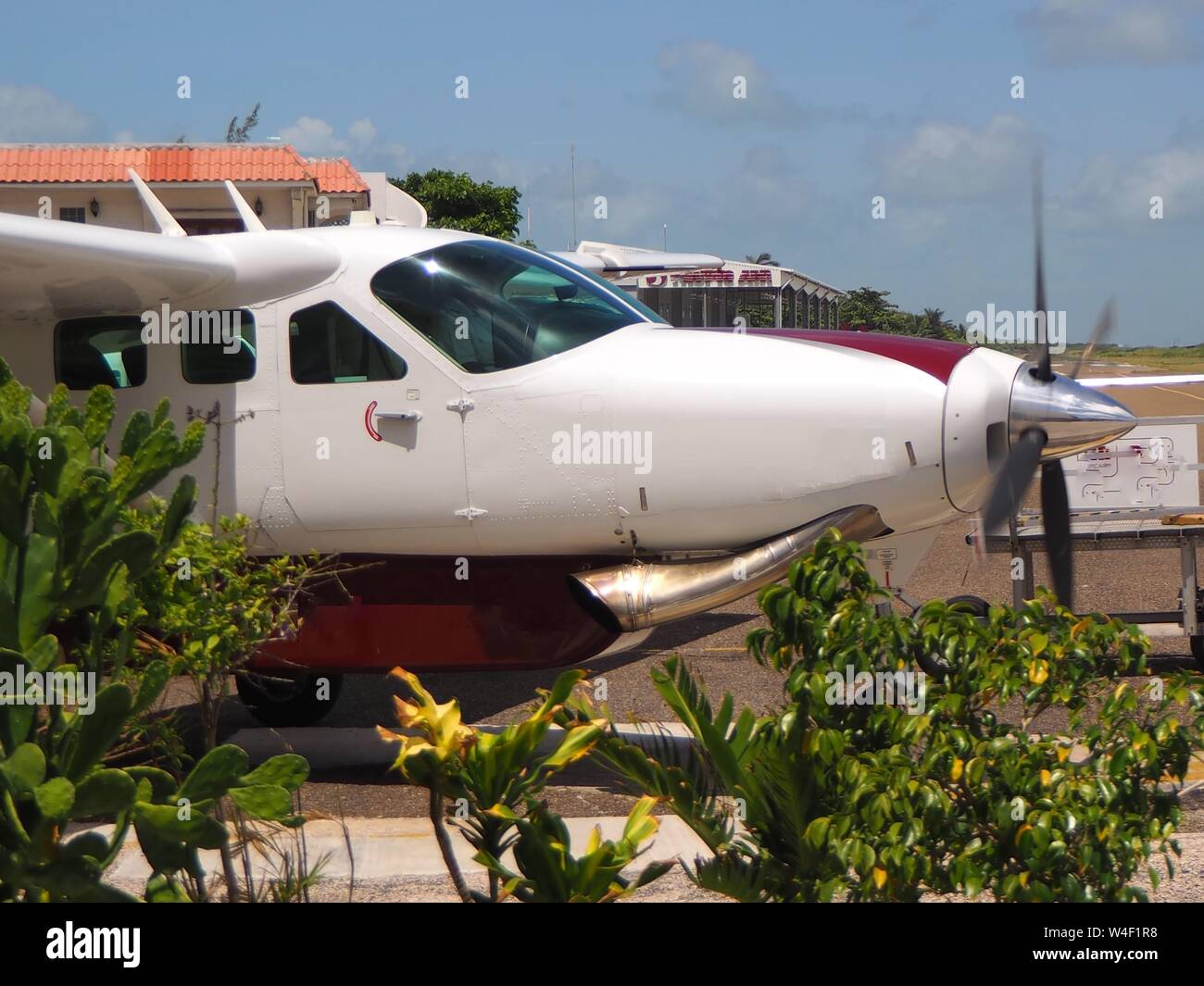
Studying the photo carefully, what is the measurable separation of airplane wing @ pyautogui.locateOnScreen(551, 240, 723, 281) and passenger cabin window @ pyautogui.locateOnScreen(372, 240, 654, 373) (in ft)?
15.6

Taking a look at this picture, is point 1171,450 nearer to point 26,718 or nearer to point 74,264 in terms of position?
point 74,264

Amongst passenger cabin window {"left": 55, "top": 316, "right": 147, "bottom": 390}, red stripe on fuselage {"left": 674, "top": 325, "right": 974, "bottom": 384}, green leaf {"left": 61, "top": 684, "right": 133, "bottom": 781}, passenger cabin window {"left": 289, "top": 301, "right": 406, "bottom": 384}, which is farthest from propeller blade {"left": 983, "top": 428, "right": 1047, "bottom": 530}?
passenger cabin window {"left": 55, "top": 316, "right": 147, "bottom": 390}

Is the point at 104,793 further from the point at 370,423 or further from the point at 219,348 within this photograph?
the point at 219,348

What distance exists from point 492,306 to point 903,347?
2076mm

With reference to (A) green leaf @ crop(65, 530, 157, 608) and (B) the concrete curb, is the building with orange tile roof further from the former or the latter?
(A) green leaf @ crop(65, 530, 157, 608)

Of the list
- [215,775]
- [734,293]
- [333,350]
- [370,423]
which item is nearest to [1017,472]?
[370,423]

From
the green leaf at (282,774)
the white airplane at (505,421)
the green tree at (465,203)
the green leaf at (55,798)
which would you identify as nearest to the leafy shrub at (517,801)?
the green leaf at (282,774)

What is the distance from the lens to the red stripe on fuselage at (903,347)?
6141 mm

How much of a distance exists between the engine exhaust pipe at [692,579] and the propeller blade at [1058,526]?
1.02 meters

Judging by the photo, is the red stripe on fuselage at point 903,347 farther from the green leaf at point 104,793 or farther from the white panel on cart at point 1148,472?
the green leaf at point 104,793

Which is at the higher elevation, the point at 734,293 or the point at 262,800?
the point at 734,293

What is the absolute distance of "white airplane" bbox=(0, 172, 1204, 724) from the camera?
609cm

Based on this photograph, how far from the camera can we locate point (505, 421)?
6566mm
